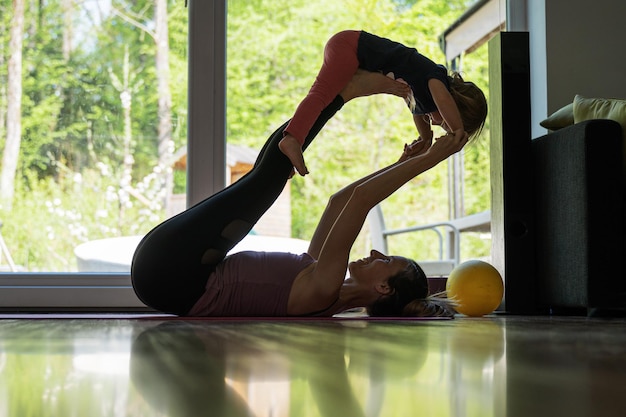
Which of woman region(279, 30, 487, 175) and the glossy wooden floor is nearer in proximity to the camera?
the glossy wooden floor

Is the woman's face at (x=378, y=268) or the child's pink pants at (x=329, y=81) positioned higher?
the child's pink pants at (x=329, y=81)

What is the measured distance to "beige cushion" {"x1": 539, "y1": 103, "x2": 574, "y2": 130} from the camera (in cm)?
315

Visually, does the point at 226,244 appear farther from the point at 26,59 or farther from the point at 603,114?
the point at 26,59

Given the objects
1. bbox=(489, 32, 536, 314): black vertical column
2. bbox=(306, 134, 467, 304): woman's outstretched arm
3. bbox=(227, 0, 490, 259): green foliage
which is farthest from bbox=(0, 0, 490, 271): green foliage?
bbox=(306, 134, 467, 304): woman's outstretched arm

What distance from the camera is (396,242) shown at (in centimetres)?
512

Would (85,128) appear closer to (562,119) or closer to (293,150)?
(293,150)

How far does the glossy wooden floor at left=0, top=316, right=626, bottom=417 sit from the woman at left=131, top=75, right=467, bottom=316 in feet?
2.50

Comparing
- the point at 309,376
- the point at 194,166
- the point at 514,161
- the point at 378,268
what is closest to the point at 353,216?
the point at 378,268

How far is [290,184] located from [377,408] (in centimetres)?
423

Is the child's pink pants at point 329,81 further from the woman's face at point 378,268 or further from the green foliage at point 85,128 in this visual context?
the green foliage at point 85,128

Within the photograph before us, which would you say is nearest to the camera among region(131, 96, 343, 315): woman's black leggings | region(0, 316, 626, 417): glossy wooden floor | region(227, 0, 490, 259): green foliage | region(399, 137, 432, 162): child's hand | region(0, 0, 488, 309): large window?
region(0, 316, 626, 417): glossy wooden floor

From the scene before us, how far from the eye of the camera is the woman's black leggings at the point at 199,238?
7.70 feet

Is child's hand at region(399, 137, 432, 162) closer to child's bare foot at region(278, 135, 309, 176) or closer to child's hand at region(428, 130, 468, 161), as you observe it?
child's hand at region(428, 130, 468, 161)

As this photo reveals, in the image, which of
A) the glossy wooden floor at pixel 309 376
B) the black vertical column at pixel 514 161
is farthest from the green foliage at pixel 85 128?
the glossy wooden floor at pixel 309 376
